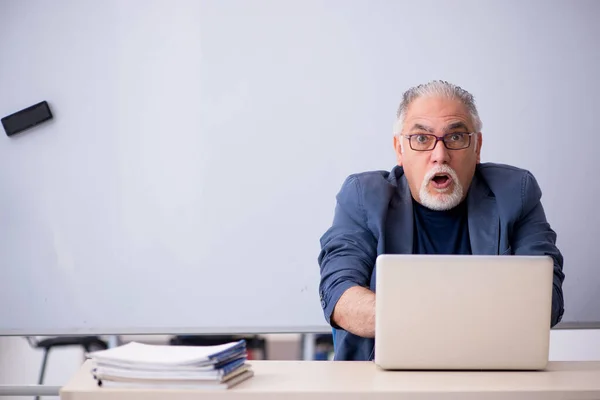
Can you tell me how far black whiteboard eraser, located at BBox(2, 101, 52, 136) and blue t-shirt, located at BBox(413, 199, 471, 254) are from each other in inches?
55.5

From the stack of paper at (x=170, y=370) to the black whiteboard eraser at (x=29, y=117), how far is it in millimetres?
1750

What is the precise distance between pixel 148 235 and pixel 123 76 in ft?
1.90

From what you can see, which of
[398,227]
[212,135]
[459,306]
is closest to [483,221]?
[398,227]

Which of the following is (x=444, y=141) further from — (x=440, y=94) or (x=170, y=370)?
(x=170, y=370)

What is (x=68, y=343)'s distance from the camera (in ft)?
9.87

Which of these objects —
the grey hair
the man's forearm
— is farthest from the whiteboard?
the man's forearm

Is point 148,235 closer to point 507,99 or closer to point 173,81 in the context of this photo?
point 173,81

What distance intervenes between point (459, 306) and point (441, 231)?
910 millimetres

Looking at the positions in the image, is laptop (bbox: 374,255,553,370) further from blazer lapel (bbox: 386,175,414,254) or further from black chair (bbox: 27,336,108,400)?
black chair (bbox: 27,336,108,400)

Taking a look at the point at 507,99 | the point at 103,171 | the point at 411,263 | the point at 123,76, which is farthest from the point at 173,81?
the point at 411,263

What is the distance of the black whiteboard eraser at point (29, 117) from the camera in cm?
295

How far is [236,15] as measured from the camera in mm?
3002

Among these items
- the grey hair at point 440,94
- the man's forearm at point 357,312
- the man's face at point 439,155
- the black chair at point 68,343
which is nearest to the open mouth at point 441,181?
the man's face at point 439,155

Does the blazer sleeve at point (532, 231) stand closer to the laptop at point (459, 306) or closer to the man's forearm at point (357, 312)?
the man's forearm at point (357, 312)
